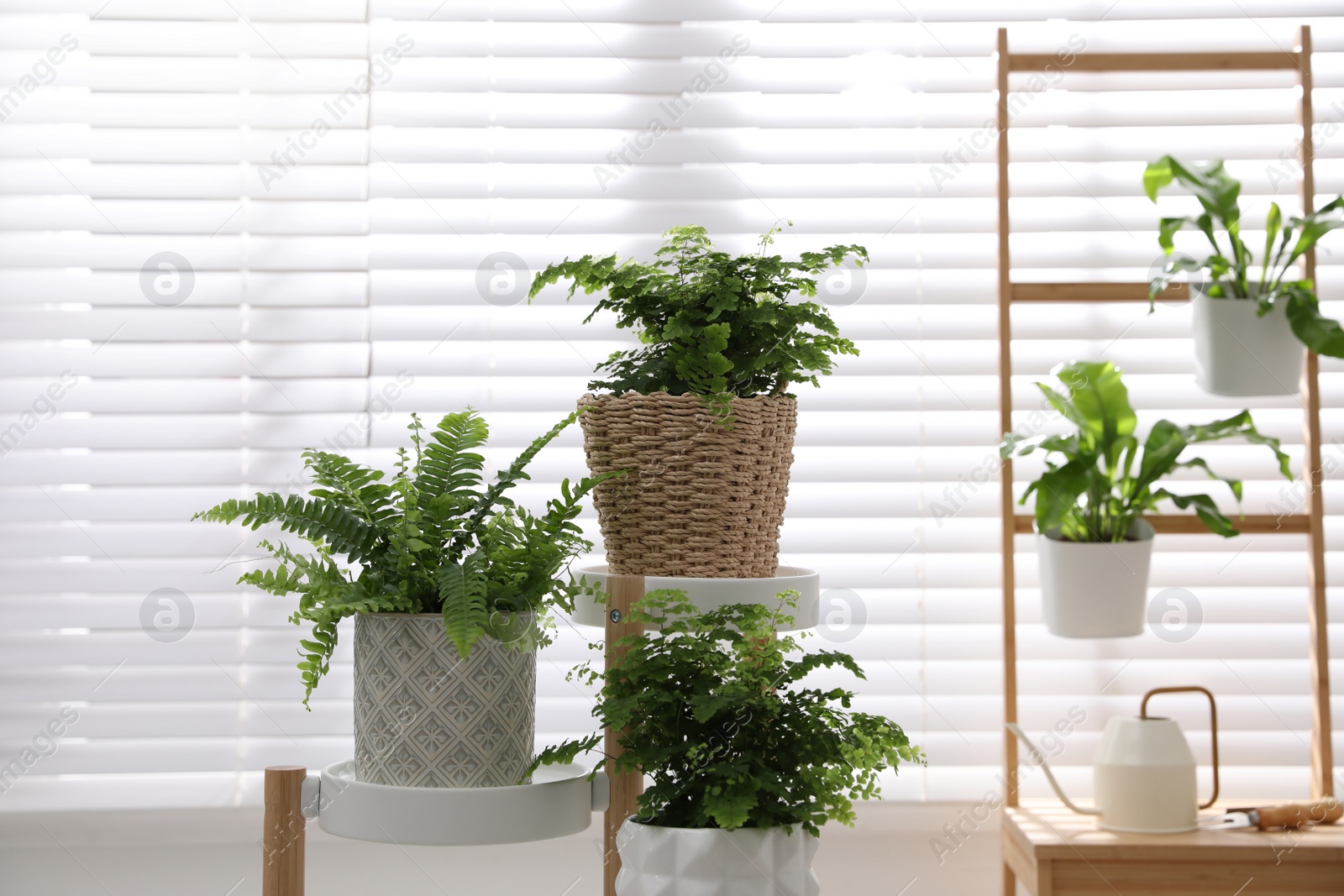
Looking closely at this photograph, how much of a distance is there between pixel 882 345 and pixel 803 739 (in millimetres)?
739

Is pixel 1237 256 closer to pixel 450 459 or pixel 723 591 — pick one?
pixel 723 591

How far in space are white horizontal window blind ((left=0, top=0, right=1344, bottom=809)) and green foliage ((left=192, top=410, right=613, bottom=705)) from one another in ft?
1.48

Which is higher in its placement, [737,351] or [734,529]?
[737,351]

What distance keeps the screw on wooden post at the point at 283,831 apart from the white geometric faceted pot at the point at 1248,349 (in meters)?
1.21

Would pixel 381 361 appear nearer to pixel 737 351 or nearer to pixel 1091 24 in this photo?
pixel 737 351

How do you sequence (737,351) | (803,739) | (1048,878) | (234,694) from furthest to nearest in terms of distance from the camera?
1. (234,694)
2. (1048,878)
3. (737,351)
4. (803,739)

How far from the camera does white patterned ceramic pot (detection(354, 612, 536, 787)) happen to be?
3.35 ft

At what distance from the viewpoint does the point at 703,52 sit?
1.58 meters

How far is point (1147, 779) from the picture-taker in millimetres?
1301

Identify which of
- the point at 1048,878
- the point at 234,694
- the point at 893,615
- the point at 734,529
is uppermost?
the point at 734,529

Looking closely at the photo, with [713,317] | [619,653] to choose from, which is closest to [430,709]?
[619,653]

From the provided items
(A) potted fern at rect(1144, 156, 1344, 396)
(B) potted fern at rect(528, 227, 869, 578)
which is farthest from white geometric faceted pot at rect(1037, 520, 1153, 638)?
(B) potted fern at rect(528, 227, 869, 578)

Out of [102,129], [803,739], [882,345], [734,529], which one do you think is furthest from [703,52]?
[803,739]

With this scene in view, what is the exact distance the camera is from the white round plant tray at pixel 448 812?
997 mm
